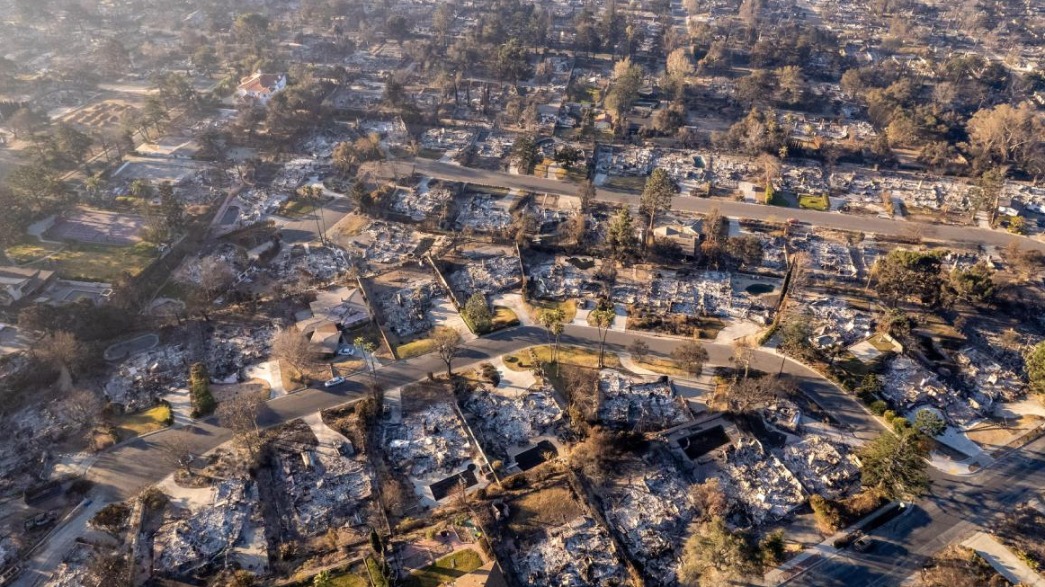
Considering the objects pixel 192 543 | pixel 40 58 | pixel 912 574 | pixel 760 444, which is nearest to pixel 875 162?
pixel 760 444

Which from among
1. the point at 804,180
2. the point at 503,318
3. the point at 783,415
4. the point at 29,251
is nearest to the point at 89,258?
the point at 29,251

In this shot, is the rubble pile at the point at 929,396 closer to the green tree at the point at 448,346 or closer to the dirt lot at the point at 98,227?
the green tree at the point at 448,346

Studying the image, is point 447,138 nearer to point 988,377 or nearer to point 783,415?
point 783,415

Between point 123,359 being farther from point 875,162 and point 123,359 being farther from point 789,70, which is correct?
point 789,70

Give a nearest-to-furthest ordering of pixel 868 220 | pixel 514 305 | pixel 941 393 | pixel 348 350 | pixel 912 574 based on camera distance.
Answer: pixel 912 574 → pixel 941 393 → pixel 348 350 → pixel 514 305 → pixel 868 220

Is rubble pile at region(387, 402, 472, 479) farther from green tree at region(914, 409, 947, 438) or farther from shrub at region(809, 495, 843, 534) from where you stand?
green tree at region(914, 409, 947, 438)
